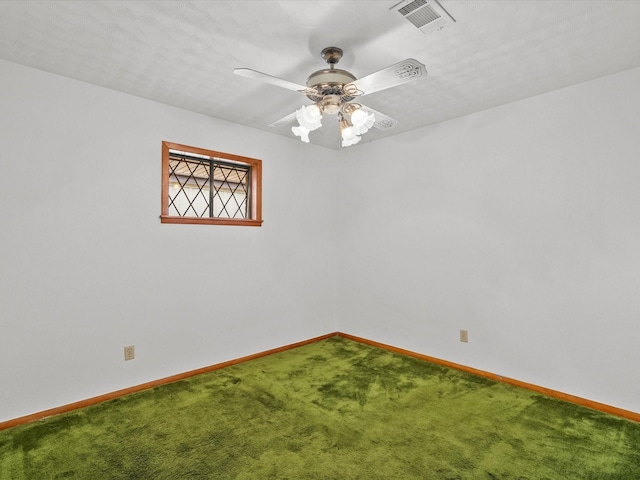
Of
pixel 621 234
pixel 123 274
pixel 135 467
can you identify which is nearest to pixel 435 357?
pixel 621 234

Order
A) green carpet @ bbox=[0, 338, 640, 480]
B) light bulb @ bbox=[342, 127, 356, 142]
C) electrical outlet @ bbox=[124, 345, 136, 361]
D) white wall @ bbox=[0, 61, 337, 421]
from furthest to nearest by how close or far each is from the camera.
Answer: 1. electrical outlet @ bbox=[124, 345, 136, 361]
2. white wall @ bbox=[0, 61, 337, 421]
3. light bulb @ bbox=[342, 127, 356, 142]
4. green carpet @ bbox=[0, 338, 640, 480]

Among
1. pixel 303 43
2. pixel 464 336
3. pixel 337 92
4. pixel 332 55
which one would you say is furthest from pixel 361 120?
pixel 464 336

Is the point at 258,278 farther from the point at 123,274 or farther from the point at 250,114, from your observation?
the point at 250,114

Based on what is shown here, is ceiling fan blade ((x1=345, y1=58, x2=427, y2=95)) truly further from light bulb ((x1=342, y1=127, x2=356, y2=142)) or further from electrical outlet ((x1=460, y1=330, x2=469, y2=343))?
electrical outlet ((x1=460, y1=330, x2=469, y2=343))

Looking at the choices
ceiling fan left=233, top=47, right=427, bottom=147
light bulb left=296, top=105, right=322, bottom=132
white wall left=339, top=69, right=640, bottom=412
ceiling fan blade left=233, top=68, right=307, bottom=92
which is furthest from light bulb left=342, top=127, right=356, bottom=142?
white wall left=339, top=69, right=640, bottom=412

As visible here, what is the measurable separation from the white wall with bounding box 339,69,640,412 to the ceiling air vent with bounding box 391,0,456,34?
4.57ft

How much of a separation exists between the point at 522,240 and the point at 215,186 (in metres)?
2.99

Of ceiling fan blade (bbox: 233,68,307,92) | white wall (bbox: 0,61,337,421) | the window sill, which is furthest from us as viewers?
the window sill

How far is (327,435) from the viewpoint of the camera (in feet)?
7.47

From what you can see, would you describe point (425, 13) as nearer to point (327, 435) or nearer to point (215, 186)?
point (327, 435)

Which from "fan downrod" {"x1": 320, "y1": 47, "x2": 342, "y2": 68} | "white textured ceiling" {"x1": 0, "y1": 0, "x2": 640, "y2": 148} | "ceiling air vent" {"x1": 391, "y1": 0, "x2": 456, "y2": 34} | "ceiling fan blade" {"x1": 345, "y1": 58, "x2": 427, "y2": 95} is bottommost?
"ceiling fan blade" {"x1": 345, "y1": 58, "x2": 427, "y2": 95}

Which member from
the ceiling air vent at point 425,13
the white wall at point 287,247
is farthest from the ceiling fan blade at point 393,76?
the white wall at point 287,247

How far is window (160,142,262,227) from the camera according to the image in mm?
3381

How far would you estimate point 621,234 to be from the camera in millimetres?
2533
